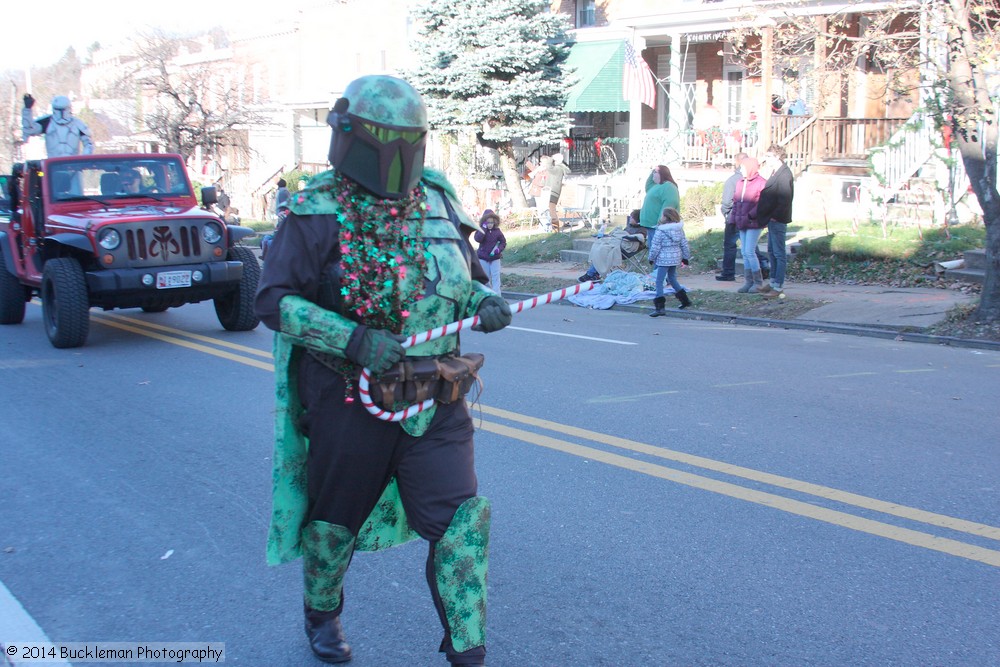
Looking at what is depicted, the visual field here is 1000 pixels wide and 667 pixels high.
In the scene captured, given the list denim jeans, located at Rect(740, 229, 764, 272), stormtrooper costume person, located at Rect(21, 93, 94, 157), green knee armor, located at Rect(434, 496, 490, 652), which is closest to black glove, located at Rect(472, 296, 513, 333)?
green knee armor, located at Rect(434, 496, 490, 652)

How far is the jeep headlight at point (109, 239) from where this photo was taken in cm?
1015

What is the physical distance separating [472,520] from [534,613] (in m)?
1.03

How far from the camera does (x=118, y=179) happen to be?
11.6 m

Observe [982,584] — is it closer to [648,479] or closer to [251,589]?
[648,479]

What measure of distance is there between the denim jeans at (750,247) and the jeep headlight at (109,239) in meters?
8.02

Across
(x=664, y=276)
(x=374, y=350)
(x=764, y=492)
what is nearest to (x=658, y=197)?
(x=664, y=276)

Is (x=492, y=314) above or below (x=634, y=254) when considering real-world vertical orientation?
above

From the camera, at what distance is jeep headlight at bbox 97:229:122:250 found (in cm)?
1015

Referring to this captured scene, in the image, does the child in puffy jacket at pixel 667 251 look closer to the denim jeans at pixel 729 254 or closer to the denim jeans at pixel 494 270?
the denim jeans at pixel 729 254

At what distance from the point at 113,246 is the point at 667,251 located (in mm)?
6794

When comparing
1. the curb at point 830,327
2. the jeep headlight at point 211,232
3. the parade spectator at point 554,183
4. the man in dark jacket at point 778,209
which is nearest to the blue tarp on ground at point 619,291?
the curb at point 830,327

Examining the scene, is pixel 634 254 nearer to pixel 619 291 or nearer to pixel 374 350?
pixel 619 291

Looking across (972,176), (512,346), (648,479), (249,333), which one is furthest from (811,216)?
(648,479)

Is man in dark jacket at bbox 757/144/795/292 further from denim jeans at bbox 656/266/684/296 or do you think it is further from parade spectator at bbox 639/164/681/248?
parade spectator at bbox 639/164/681/248
